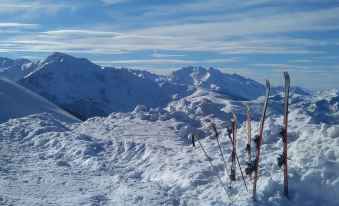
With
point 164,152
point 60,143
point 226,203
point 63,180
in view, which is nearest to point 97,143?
point 60,143

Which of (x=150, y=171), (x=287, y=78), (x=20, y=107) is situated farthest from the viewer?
(x=20, y=107)

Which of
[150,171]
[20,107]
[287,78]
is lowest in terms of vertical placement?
[20,107]

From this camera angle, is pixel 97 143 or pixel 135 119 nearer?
pixel 97 143

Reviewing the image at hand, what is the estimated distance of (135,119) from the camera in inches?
1870

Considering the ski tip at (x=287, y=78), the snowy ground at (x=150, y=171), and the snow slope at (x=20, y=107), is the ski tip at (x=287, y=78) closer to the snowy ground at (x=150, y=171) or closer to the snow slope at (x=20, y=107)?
the snowy ground at (x=150, y=171)

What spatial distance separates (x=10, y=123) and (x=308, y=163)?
1755cm

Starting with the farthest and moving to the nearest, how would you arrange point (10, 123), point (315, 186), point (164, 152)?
point (10, 123) < point (164, 152) < point (315, 186)

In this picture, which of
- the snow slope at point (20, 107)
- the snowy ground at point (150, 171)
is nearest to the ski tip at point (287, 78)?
the snowy ground at point (150, 171)

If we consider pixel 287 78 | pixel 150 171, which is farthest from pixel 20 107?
pixel 287 78

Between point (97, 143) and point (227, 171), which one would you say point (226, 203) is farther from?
point (97, 143)

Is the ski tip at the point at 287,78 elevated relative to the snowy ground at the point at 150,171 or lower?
elevated

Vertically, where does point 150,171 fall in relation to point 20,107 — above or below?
above

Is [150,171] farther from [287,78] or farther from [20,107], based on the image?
[20,107]

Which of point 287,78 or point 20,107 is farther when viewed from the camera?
point 20,107
